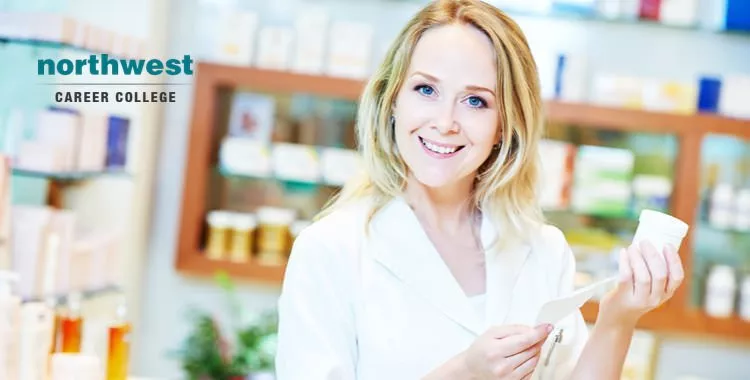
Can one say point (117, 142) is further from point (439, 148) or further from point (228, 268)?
point (439, 148)

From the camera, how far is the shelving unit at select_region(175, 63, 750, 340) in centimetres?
395

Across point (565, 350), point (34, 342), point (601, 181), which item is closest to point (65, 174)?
point (34, 342)

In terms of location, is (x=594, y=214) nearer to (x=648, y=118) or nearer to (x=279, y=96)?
(x=648, y=118)

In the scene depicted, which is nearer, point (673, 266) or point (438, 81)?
point (673, 266)

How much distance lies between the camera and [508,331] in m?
1.57

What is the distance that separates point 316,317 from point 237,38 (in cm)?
245

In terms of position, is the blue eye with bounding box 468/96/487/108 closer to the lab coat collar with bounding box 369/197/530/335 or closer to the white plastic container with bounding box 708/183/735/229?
the lab coat collar with bounding box 369/197/530/335

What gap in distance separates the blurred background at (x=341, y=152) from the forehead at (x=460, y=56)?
2139 millimetres

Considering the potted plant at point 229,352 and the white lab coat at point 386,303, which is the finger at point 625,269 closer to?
the white lab coat at point 386,303

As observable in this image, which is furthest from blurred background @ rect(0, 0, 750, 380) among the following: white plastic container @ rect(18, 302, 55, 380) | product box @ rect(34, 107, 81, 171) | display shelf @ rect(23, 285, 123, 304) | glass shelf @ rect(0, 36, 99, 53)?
white plastic container @ rect(18, 302, 55, 380)

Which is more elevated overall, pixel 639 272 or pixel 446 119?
pixel 446 119

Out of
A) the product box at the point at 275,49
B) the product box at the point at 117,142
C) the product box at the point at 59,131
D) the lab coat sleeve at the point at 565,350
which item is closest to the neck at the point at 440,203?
the lab coat sleeve at the point at 565,350

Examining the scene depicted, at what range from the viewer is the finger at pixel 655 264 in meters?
1.57

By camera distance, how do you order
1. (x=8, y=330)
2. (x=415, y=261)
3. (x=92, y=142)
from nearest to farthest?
(x=415, y=261) < (x=8, y=330) < (x=92, y=142)
